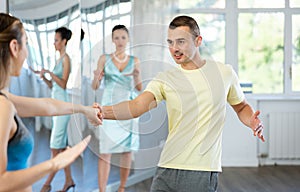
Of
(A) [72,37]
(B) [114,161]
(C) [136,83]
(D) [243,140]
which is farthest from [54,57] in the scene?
(D) [243,140]

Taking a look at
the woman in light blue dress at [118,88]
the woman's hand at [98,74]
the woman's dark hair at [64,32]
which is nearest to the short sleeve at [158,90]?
the woman in light blue dress at [118,88]

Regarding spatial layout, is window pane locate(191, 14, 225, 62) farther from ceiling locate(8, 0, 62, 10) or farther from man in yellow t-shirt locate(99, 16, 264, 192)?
man in yellow t-shirt locate(99, 16, 264, 192)

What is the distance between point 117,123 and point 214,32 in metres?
2.65

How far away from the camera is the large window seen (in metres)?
6.03

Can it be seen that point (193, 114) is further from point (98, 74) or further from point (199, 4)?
point (199, 4)

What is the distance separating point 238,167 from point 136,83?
2.48m

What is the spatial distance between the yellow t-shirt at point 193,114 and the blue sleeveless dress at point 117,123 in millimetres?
1077

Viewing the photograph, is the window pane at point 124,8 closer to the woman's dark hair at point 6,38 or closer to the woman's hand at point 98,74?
the woman's hand at point 98,74

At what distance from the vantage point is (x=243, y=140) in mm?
5969

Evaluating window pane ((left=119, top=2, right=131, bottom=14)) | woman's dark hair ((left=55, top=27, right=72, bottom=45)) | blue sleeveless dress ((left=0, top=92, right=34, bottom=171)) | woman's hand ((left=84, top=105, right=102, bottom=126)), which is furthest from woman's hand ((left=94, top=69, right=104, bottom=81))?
blue sleeveless dress ((left=0, top=92, right=34, bottom=171))

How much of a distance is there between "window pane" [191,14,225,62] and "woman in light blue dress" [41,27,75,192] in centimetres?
243

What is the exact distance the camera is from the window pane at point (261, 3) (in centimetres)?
605

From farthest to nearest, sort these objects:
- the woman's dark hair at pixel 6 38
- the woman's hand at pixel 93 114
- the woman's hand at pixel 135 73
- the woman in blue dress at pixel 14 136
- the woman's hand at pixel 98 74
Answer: the woman's hand at pixel 98 74 < the woman's hand at pixel 135 73 < the woman's hand at pixel 93 114 < the woman's dark hair at pixel 6 38 < the woman in blue dress at pixel 14 136

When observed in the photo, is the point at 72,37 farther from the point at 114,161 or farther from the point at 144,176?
the point at 144,176
